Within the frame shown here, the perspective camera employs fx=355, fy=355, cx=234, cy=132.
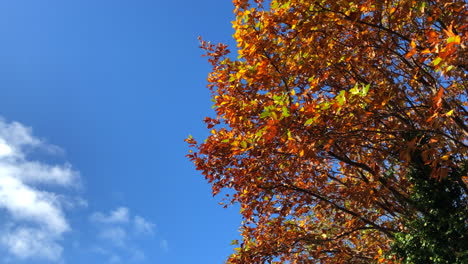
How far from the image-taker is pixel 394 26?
30.3 feet

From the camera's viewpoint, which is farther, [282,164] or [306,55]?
[282,164]

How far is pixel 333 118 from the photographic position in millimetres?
6594

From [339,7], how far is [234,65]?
3.04 meters

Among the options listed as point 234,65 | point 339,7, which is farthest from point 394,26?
point 234,65

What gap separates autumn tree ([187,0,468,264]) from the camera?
22.6 feet

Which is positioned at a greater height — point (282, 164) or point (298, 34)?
point (298, 34)

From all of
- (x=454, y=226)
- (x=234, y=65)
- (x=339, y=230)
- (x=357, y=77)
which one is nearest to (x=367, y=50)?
(x=357, y=77)

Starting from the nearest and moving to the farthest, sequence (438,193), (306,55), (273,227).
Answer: (306,55) < (438,193) < (273,227)

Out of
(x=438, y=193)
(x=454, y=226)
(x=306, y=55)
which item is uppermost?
(x=306, y=55)

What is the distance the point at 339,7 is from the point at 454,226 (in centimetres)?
663

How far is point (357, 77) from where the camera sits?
31.8 feet

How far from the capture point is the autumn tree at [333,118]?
688 centimetres

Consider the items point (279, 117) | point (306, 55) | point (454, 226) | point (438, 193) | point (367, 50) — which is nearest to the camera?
point (279, 117)

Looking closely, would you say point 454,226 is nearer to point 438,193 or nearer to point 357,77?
point 438,193
